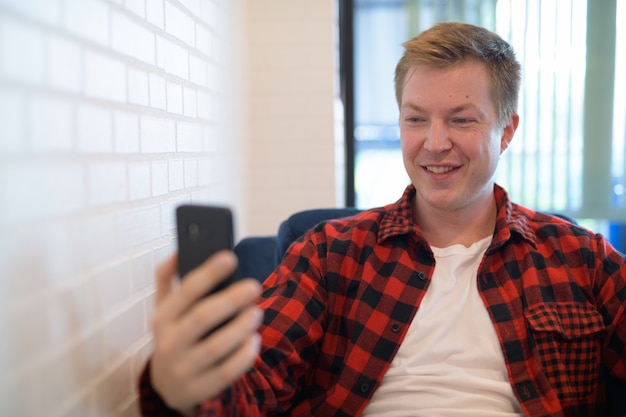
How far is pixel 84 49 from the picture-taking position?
988mm

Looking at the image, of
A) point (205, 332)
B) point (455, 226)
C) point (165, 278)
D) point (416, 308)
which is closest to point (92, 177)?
point (165, 278)

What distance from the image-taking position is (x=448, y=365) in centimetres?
131

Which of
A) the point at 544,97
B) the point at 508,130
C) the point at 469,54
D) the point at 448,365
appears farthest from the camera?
the point at 544,97

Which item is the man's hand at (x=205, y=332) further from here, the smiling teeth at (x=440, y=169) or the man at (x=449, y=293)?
the smiling teeth at (x=440, y=169)

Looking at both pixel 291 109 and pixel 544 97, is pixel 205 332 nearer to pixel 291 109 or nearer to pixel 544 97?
pixel 291 109

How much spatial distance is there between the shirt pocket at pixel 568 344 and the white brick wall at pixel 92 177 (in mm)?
821

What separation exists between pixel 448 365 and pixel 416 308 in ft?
0.45

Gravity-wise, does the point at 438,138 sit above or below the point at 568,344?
above

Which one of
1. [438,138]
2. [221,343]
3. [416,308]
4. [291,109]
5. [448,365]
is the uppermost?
[291,109]

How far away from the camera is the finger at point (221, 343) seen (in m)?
0.71

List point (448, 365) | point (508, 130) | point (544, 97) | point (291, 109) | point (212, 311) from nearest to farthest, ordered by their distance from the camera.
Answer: point (212, 311) < point (448, 365) < point (508, 130) < point (291, 109) < point (544, 97)

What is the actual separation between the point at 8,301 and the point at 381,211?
3.09 feet

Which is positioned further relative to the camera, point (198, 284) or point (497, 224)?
point (497, 224)

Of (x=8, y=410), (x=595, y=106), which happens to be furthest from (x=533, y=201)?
(x=8, y=410)
